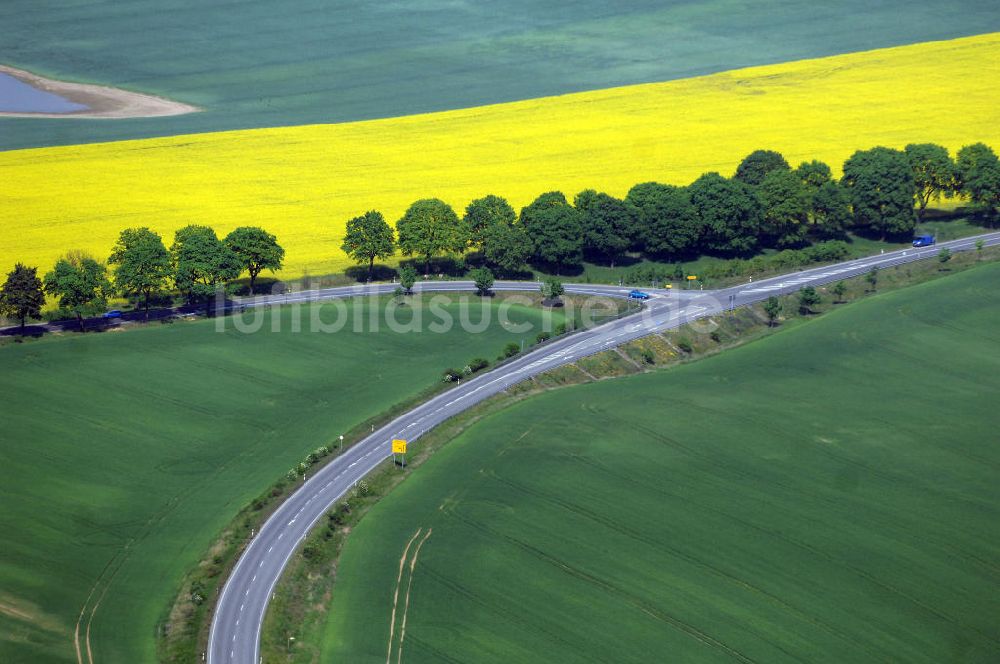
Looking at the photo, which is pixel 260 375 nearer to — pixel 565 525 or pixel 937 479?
pixel 565 525

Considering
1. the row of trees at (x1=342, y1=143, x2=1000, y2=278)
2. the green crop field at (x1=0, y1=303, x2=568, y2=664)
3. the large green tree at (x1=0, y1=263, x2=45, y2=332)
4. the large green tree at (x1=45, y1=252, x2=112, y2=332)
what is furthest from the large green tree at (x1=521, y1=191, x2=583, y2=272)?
the large green tree at (x1=0, y1=263, x2=45, y2=332)

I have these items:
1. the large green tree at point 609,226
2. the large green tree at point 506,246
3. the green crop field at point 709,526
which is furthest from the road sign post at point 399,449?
the large green tree at point 609,226

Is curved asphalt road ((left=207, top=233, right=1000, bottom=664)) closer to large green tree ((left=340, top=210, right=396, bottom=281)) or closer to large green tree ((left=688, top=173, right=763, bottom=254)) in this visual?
large green tree ((left=340, top=210, right=396, bottom=281))

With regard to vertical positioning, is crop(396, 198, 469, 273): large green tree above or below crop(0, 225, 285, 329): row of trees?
above

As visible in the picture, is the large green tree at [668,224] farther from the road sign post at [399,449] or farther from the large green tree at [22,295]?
the large green tree at [22,295]

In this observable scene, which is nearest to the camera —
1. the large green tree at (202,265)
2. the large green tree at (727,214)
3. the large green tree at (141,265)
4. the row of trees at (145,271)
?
the row of trees at (145,271)

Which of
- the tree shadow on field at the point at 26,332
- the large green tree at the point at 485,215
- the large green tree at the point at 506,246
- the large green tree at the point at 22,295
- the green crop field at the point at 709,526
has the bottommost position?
the green crop field at the point at 709,526
